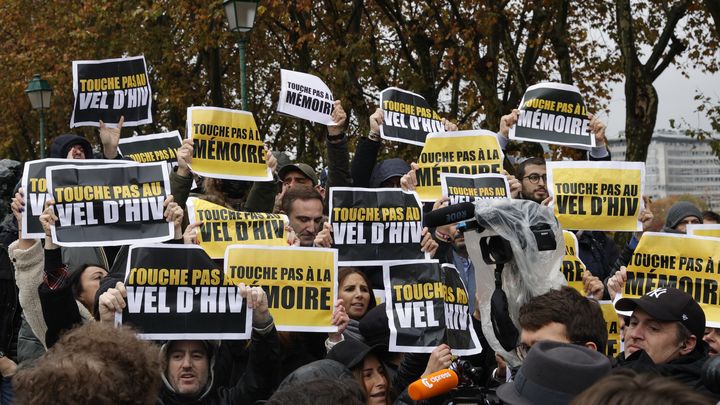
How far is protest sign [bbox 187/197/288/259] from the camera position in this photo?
6188 millimetres

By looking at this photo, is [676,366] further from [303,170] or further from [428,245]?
[303,170]

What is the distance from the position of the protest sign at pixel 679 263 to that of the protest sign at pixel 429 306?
1.08m

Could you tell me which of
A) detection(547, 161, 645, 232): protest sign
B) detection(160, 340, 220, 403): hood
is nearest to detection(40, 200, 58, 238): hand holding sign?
detection(160, 340, 220, 403): hood

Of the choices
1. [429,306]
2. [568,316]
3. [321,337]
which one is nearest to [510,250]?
[568,316]

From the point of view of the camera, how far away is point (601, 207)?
22.8 feet

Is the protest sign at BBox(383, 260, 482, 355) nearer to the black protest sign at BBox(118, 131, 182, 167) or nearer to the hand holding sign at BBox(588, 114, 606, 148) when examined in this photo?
the hand holding sign at BBox(588, 114, 606, 148)

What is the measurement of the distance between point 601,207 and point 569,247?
581 mm

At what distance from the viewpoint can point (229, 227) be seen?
20.6ft

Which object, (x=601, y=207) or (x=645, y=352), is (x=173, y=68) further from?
(x=645, y=352)

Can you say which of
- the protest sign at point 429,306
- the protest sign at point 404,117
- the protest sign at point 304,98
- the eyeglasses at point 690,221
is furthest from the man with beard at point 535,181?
the protest sign at point 429,306

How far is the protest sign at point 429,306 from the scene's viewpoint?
5.71m

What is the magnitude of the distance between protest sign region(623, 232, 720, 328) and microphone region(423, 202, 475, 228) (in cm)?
201

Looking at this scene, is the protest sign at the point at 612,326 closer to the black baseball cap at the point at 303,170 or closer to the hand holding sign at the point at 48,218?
the black baseball cap at the point at 303,170

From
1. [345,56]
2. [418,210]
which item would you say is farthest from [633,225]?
[345,56]
